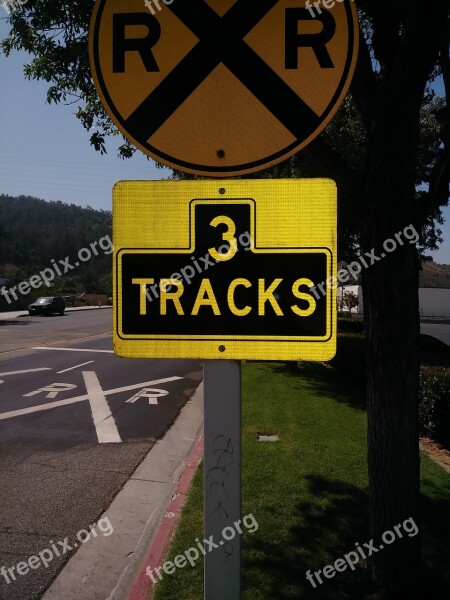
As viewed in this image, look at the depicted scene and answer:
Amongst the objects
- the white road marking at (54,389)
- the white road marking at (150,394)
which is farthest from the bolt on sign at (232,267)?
the white road marking at (54,389)

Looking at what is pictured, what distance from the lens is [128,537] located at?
16.2ft

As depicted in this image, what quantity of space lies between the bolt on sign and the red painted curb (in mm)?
3303

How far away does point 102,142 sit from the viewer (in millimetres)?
7316

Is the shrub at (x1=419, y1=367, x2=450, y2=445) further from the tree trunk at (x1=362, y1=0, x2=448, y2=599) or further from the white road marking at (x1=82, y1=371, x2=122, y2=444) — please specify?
the tree trunk at (x1=362, y1=0, x2=448, y2=599)

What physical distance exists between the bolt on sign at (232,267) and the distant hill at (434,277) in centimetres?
7964

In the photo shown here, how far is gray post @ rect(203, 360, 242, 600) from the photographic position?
55.2 inches

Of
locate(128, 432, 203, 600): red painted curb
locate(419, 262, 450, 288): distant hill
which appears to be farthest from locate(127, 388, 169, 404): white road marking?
locate(419, 262, 450, 288): distant hill

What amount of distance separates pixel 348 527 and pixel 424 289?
70.6m

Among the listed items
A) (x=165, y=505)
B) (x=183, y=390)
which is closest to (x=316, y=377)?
(x=183, y=390)

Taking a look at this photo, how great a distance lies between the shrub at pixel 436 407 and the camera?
335 inches

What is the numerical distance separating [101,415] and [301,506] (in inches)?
210

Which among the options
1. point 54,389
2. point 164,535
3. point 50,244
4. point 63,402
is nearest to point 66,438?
point 63,402

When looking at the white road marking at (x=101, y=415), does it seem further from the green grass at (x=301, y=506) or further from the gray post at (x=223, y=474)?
the gray post at (x=223, y=474)

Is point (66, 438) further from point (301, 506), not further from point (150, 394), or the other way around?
point (301, 506)
